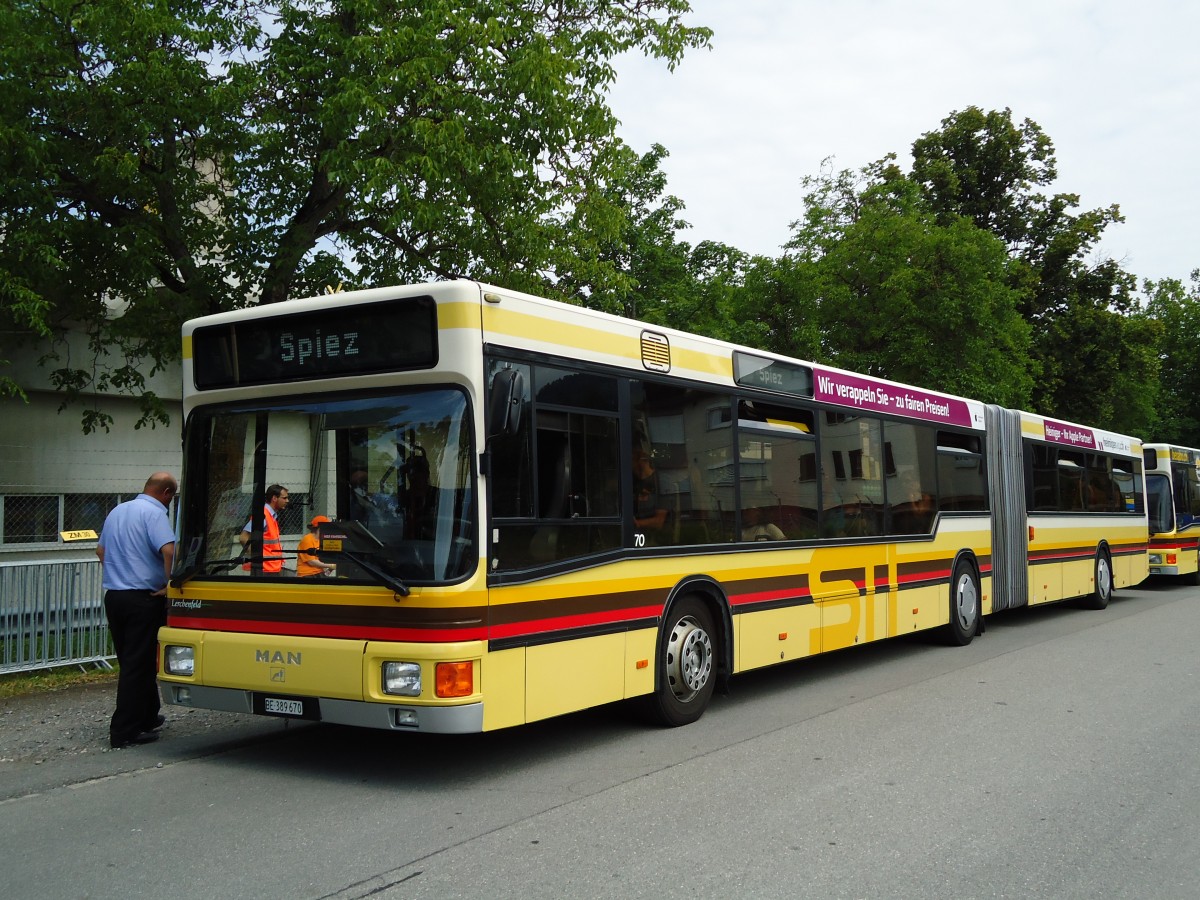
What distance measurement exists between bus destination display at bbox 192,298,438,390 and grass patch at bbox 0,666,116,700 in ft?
15.6

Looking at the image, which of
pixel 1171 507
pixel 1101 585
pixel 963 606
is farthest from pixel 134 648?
pixel 1171 507

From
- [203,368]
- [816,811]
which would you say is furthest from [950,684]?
[203,368]

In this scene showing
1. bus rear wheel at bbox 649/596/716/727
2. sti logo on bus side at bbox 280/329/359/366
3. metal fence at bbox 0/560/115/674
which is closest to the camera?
sti logo on bus side at bbox 280/329/359/366

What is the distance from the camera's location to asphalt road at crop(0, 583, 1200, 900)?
15.4 ft

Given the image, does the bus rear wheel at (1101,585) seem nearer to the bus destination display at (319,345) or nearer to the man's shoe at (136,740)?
the bus destination display at (319,345)

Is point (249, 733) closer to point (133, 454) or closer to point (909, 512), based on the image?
point (909, 512)

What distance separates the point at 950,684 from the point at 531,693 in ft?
17.3

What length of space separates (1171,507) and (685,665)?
63.6ft

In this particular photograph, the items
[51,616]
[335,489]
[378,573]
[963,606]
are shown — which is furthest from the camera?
[963,606]

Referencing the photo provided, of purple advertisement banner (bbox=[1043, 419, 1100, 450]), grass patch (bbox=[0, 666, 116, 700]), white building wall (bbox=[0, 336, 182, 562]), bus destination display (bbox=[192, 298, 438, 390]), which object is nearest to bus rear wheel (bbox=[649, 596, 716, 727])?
bus destination display (bbox=[192, 298, 438, 390])

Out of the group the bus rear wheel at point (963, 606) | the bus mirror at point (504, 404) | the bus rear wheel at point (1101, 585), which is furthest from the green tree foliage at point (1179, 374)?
the bus mirror at point (504, 404)

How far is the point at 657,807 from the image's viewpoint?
5.85 meters

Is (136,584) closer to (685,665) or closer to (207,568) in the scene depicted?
(207,568)

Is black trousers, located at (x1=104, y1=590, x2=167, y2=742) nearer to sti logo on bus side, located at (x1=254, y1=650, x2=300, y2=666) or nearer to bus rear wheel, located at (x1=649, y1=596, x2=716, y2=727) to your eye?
sti logo on bus side, located at (x1=254, y1=650, x2=300, y2=666)
